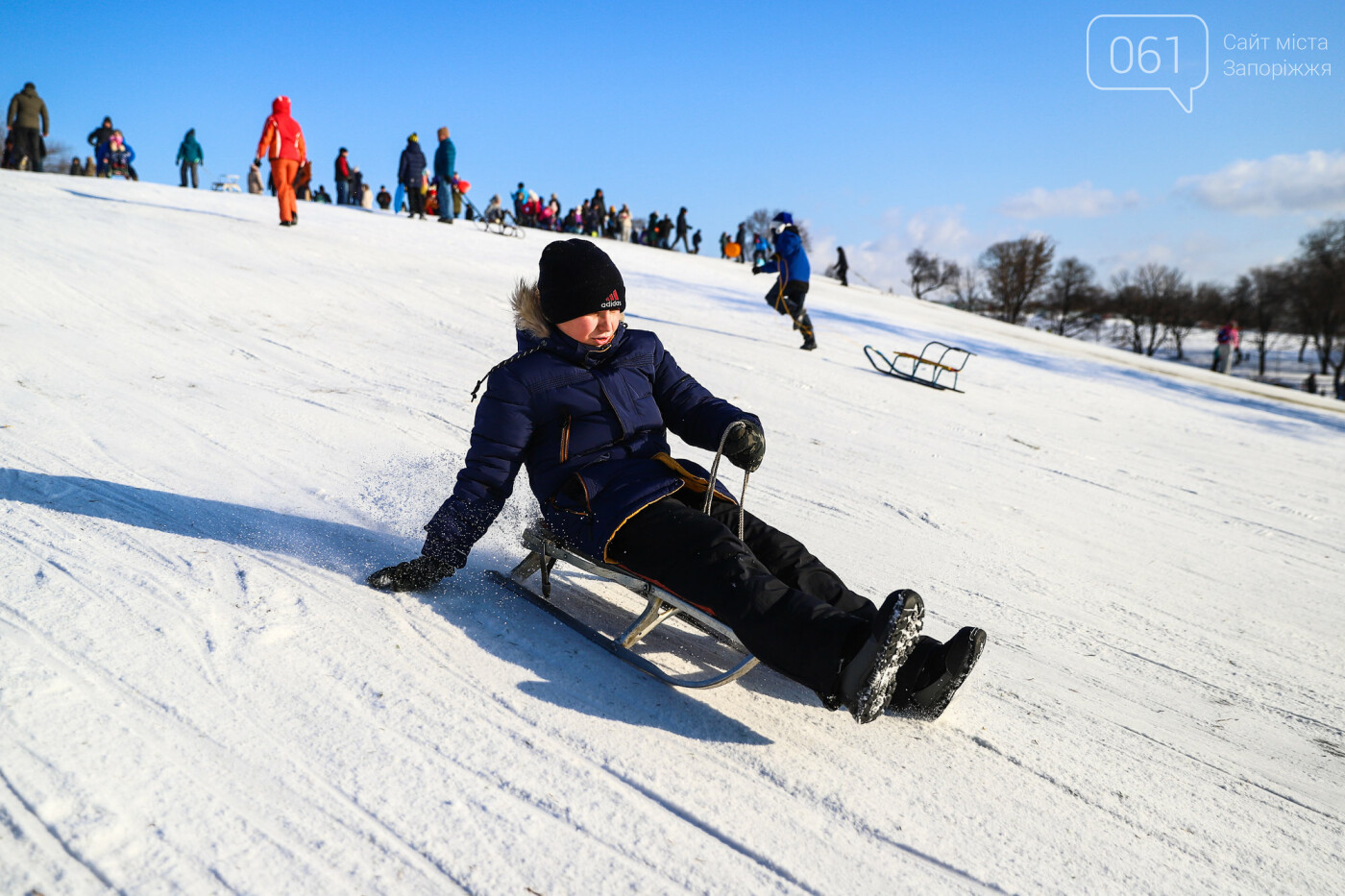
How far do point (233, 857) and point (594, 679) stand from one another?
0.98 meters

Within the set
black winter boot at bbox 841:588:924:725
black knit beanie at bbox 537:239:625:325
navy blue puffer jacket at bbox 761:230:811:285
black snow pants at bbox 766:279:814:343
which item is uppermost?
navy blue puffer jacket at bbox 761:230:811:285

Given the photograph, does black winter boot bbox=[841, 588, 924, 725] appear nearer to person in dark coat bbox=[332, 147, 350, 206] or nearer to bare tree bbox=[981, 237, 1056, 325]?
person in dark coat bbox=[332, 147, 350, 206]

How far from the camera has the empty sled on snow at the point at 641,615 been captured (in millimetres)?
2186

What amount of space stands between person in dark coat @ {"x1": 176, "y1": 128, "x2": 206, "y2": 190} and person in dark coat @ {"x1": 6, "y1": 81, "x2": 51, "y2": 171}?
357 cm

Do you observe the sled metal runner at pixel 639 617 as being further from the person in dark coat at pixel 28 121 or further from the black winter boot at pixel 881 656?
the person in dark coat at pixel 28 121

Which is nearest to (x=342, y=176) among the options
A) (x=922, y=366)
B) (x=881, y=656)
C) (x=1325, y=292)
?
(x=922, y=366)

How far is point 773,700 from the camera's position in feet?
7.40

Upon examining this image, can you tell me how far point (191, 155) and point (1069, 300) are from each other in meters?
47.6

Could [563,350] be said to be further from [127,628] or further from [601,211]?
[601,211]

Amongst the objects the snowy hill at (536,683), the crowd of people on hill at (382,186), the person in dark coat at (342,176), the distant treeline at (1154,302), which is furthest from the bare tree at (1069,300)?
the snowy hill at (536,683)

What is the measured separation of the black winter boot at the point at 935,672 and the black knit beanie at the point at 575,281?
54.7 inches

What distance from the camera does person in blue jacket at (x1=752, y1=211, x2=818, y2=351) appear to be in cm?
972

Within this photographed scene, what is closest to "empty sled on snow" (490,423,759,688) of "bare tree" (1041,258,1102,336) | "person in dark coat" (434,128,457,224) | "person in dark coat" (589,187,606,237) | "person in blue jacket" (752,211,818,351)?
"person in blue jacket" (752,211,818,351)

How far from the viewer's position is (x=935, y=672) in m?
2.00
